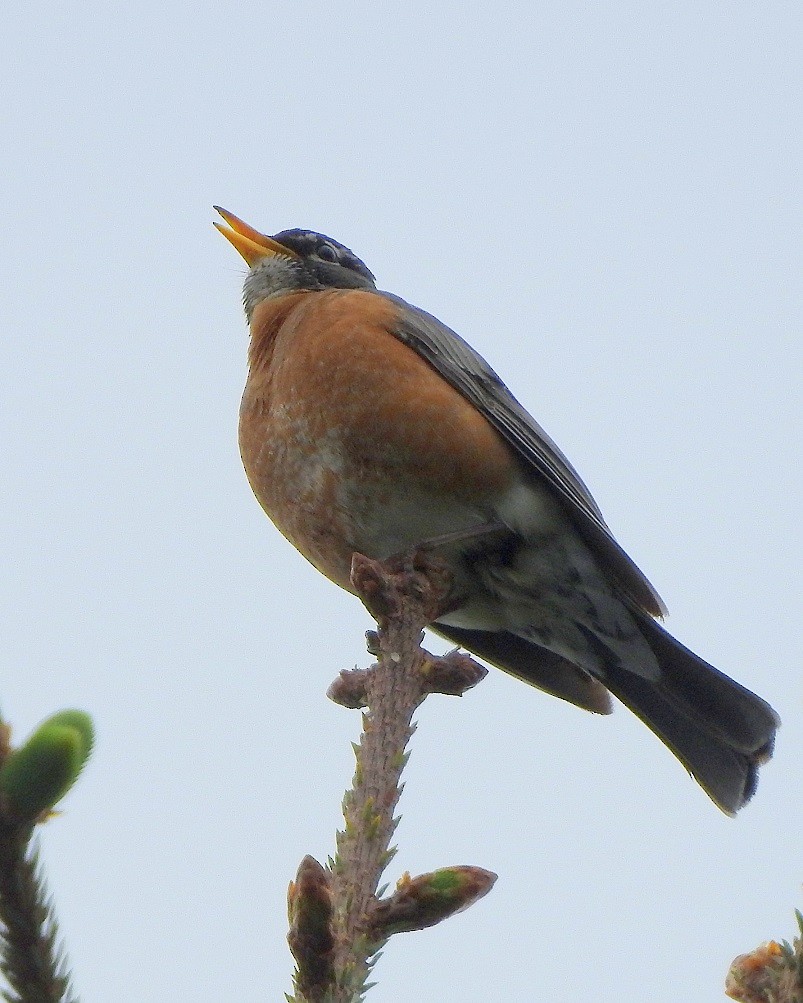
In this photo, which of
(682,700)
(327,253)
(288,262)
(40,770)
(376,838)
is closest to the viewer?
(40,770)

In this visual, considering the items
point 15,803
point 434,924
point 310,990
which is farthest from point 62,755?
point 434,924

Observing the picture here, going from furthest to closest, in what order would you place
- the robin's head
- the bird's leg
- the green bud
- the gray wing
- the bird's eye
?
the bird's eye < the robin's head < the gray wing < the bird's leg < the green bud

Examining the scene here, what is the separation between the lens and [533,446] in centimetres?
423

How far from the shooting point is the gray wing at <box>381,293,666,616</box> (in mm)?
4156

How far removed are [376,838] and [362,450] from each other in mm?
2221

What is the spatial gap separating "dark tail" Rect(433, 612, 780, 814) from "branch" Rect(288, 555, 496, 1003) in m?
1.62

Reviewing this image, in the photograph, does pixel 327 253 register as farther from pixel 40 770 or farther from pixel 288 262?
pixel 40 770

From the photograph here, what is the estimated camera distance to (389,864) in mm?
1680

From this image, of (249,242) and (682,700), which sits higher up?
(249,242)

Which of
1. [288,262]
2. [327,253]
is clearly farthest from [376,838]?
[327,253]

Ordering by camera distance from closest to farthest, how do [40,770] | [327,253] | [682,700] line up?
1. [40,770]
2. [682,700]
3. [327,253]

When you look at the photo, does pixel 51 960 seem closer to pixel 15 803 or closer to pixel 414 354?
pixel 15 803

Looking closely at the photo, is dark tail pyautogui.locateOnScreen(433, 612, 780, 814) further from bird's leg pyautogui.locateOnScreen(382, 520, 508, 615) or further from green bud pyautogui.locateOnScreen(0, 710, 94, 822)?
green bud pyautogui.locateOnScreen(0, 710, 94, 822)

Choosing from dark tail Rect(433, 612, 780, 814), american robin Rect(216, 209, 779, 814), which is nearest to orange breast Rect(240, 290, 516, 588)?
american robin Rect(216, 209, 779, 814)
